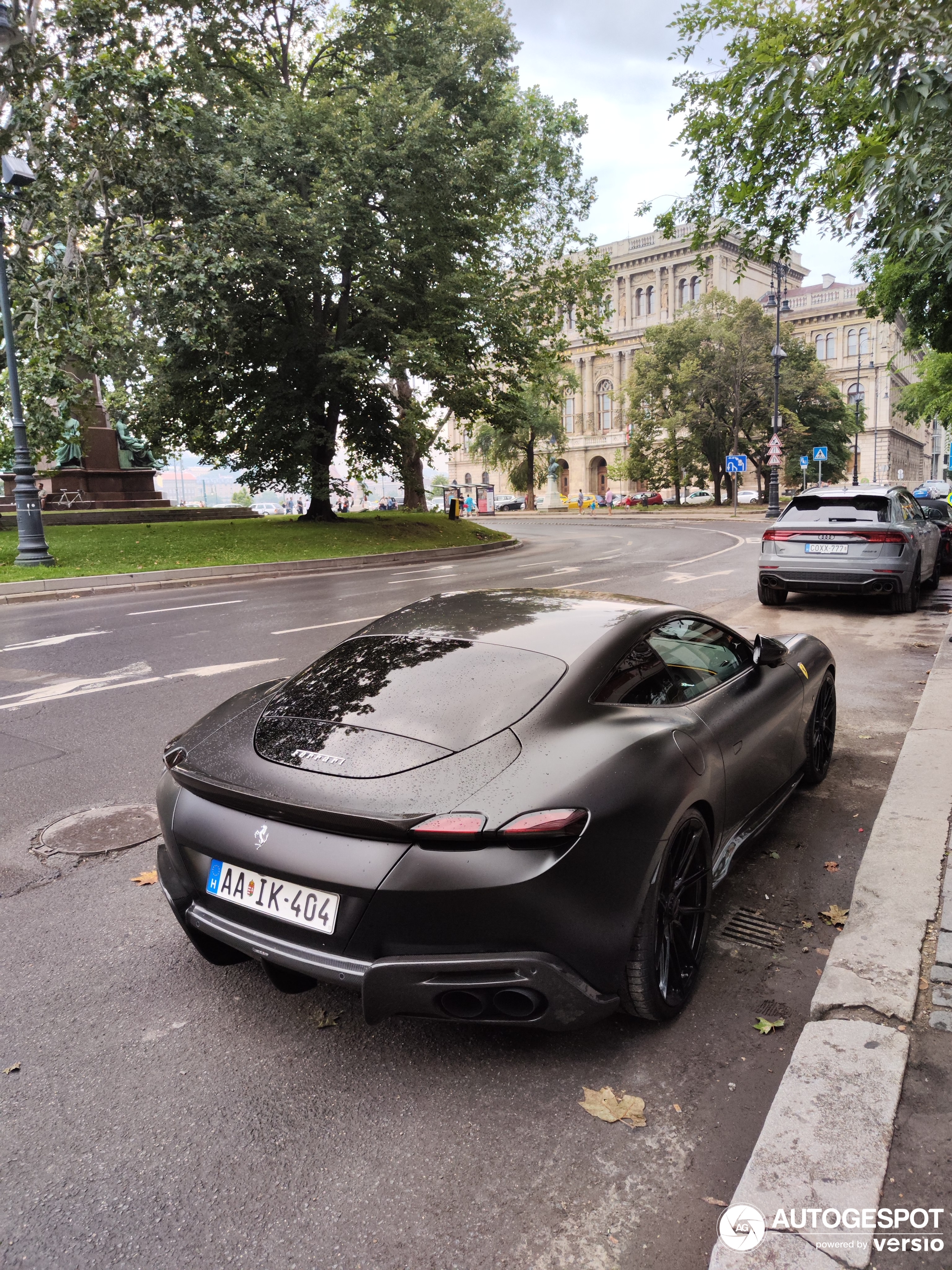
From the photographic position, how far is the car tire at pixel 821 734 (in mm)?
4949

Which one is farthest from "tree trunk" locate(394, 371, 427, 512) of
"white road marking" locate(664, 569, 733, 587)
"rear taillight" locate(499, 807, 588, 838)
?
"rear taillight" locate(499, 807, 588, 838)

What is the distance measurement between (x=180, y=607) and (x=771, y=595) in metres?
8.82

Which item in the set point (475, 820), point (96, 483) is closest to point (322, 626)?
point (475, 820)

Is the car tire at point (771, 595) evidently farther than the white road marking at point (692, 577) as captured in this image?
No

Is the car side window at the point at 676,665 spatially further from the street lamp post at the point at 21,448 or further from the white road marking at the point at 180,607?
the street lamp post at the point at 21,448

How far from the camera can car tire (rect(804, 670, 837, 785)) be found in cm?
495

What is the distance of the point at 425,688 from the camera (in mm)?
3150

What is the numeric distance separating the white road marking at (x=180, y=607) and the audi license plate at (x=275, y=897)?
35.9 ft

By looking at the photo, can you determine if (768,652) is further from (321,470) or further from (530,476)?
(530,476)

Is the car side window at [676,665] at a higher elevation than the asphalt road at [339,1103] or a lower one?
higher

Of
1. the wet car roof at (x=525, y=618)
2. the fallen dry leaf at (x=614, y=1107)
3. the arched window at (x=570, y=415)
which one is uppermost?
the arched window at (x=570, y=415)

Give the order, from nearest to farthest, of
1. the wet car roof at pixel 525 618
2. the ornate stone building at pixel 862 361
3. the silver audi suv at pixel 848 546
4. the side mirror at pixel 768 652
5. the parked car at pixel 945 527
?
the wet car roof at pixel 525 618 → the side mirror at pixel 768 652 → the silver audi suv at pixel 848 546 → the parked car at pixel 945 527 → the ornate stone building at pixel 862 361

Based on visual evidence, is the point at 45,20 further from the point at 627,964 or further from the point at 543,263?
the point at 627,964

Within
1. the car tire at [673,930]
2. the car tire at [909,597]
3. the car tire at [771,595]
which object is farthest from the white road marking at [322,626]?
the car tire at [673,930]
